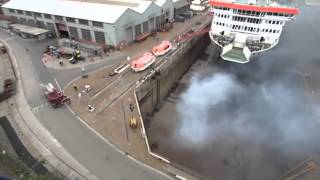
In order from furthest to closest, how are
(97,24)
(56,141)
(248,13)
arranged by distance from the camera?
1. (97,24)
2. (248,13)
3. (56,141)

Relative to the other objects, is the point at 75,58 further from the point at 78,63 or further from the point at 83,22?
the point at 83,22

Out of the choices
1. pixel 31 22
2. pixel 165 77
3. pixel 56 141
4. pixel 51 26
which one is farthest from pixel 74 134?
pixel 31 22

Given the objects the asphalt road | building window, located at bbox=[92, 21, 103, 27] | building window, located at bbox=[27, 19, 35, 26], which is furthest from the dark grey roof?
building window, located at bbox=[27, 19, 35, 26]

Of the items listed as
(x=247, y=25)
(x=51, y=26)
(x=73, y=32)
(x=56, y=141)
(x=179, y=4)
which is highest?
(x=247, y=25)

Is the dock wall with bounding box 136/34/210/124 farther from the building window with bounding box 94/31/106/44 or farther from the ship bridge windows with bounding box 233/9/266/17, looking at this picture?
the building window with bounding box 94/31/106/44

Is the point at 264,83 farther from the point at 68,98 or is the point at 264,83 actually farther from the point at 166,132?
the point at 68,98

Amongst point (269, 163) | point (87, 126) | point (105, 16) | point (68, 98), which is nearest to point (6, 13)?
point (105, 16)
